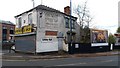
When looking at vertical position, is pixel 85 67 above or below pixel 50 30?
below

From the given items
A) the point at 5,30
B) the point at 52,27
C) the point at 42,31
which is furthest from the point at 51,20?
the point at 5,30

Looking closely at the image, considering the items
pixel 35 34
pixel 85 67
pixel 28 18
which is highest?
pixel 28 18

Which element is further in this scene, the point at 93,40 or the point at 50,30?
the point at 93,40

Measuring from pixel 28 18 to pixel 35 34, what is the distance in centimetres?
481

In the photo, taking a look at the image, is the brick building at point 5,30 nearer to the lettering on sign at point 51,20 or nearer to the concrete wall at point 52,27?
the concrete wall at point 52,27

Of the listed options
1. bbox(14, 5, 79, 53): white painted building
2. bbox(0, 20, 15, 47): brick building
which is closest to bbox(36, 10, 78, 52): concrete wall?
bbox(14, 5, 79, 53): white painted building

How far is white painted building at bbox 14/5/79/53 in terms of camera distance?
1412 inches

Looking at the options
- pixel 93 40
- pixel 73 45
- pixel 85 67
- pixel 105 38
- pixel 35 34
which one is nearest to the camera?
pixel 85 67

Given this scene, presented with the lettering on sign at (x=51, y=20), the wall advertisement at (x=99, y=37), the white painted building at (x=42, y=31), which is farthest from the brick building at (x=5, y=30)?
the lettering on sign at (x=51, y=20)

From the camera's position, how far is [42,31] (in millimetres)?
36156

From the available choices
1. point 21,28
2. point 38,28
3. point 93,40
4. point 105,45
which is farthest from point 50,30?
point 105,45

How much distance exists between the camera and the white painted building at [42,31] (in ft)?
118

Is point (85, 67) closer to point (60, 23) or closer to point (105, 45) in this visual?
point (60, 23)

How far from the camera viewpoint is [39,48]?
35531 millimetres
